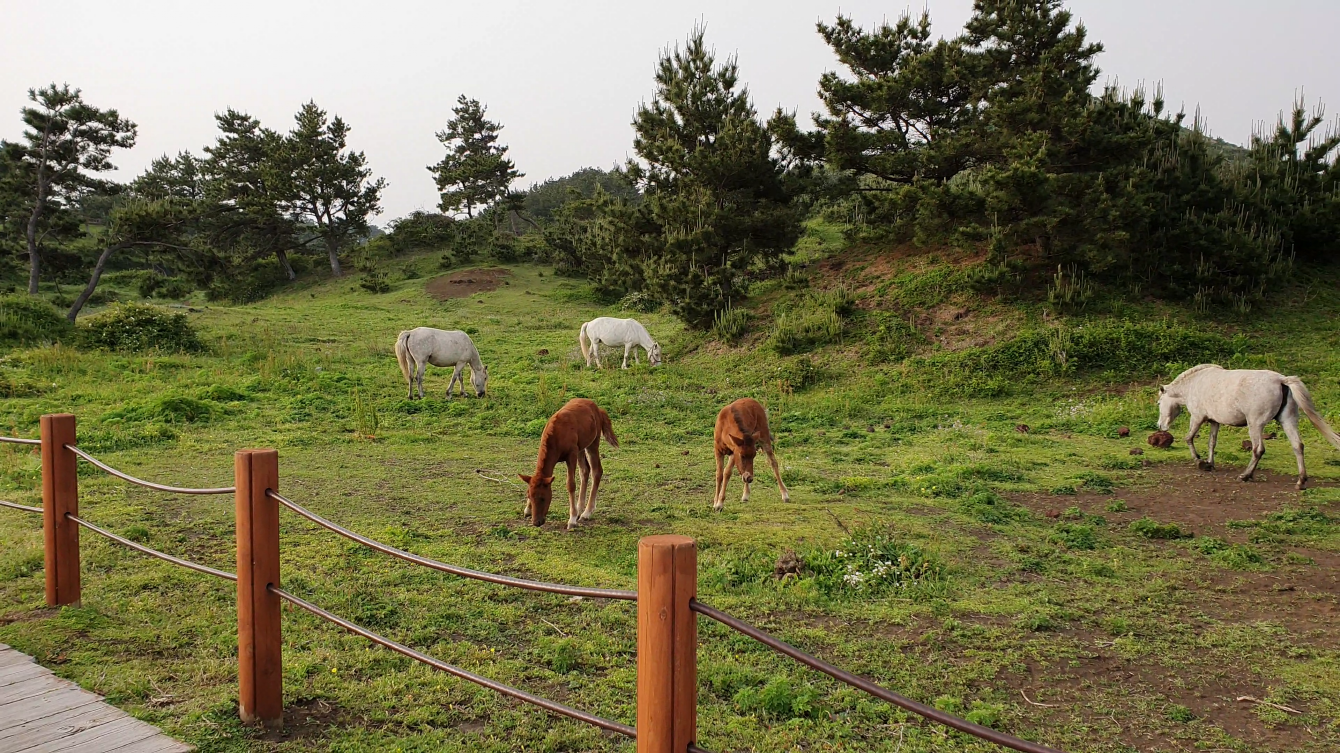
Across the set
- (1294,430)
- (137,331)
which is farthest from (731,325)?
(137,331)

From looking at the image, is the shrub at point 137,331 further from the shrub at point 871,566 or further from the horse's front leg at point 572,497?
the shrub at point 871,566

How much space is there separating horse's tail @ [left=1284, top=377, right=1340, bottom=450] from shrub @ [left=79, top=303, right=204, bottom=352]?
2056 cm

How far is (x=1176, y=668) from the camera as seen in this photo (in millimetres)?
4348

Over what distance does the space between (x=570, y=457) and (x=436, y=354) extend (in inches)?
361

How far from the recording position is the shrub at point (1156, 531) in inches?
269

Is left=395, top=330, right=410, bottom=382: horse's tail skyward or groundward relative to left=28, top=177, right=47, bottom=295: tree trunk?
groundward

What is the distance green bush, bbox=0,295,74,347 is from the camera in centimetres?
1675

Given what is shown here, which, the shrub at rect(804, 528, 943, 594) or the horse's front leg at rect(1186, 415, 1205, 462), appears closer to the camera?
the shrub at rect(804, 528, 943, 594)

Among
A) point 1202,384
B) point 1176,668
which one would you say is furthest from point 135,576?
point 1202,384

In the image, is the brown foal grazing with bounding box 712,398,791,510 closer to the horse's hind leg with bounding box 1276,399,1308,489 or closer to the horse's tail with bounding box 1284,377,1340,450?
the horse's hind leg with bounding box 1276,399,1308,489

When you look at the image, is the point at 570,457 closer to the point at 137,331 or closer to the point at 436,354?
the point at 436,354

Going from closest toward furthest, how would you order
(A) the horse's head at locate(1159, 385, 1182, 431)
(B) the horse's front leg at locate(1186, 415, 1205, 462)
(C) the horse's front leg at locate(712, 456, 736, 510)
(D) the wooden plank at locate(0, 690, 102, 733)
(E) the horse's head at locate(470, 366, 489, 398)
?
(D) the wooden plank at locate(0, 690, 102, 733) → (C) the horse's front leg at locate(712, 456, 736, 510) → (B) the horse's front leg at locate(1186, 415, 1205, 462) → (A) the horse's head at locate(1159, 385, 1182, 431) → (E) the horse's head at locate(470, 366, 489, 398)

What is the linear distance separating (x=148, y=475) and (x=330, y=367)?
8.28 metres

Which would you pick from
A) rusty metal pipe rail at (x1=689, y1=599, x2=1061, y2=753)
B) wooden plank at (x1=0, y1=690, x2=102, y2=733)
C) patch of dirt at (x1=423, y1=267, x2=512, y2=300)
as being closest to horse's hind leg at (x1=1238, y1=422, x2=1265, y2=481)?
rusty metal pipe rail at (x1=689, y1=599, x2=1061, y2=753)
